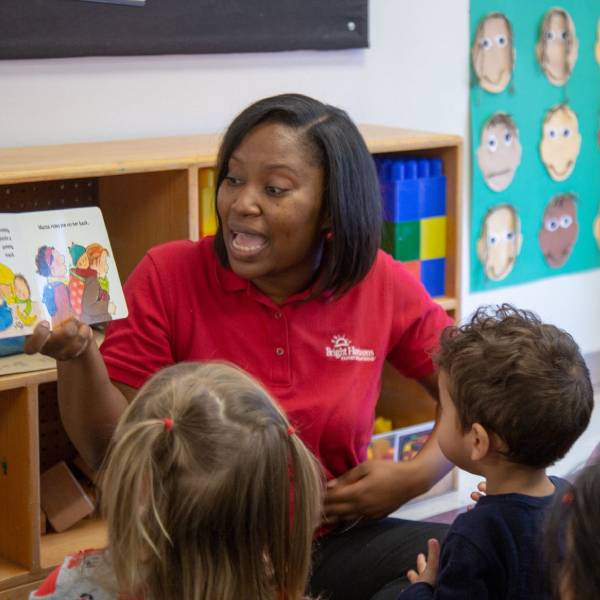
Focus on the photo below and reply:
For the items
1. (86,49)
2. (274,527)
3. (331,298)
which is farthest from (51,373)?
(274,527)

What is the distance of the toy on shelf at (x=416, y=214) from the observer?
2904 millimetres

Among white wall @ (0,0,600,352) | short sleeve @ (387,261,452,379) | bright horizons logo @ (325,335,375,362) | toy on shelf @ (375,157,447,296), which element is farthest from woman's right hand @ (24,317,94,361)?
toy on shelf @ (375,157,447,296)

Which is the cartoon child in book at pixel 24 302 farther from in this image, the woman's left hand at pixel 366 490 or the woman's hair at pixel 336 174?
the woman's left hand at pixel 366 490

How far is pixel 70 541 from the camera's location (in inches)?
100

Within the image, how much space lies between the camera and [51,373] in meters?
2.35

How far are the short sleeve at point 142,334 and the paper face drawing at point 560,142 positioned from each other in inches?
90.6

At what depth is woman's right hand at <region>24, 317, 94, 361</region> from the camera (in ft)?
5.26

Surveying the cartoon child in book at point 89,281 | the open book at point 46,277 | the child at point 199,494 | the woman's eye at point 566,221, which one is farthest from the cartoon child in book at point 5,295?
the woman's eye at point 566,221

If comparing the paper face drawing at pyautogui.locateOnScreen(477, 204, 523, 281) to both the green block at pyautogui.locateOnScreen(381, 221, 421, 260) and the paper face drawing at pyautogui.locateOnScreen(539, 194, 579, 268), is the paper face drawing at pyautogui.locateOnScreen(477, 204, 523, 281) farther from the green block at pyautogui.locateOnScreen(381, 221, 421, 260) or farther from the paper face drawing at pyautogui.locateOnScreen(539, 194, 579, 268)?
the green block at pyautogui.locateOnScreen(381, 221, 421, 260)

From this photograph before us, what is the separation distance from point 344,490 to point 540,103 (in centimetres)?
227

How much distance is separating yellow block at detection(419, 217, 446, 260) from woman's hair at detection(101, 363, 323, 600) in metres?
1.66

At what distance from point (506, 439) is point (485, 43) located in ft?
7.63

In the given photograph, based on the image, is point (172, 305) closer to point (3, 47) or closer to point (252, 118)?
point (252, 118)

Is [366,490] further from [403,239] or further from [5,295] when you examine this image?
[403,239]
